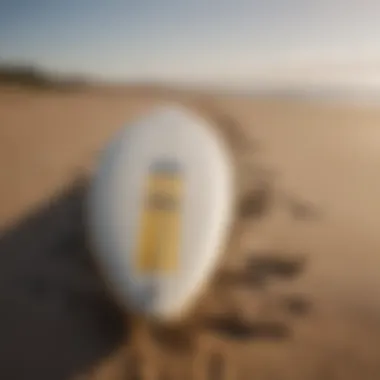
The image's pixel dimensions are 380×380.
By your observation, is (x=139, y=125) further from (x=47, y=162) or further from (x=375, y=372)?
(x=375, y=372)

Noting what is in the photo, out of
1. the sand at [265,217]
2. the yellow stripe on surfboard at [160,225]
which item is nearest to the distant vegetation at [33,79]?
the sand at [265,217]

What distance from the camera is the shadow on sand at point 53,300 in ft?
2.66

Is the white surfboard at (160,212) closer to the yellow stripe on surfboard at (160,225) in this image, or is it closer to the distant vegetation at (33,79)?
the yellow stripe on surfboard at (160,225)

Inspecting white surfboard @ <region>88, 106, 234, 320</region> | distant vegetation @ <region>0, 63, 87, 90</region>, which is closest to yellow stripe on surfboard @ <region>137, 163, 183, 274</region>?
white surfboard @ <region>88, 106, 234, 320</region>

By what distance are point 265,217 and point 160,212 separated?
136mm

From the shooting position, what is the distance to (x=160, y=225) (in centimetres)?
75

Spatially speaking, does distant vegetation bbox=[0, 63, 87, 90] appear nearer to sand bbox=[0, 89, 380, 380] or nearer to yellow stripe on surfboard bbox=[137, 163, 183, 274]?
sand bbox=[0, 89, 380, 380]

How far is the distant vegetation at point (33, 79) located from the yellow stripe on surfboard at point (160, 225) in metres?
0.16

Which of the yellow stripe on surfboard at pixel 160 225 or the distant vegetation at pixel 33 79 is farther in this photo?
the distant vegetation at pixel 33 79

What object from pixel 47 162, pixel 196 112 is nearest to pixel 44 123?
pixel 47 162

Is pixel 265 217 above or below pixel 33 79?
below

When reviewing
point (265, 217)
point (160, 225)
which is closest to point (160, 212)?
point (160, 225)

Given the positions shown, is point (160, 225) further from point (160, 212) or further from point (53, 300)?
point (53, 300)

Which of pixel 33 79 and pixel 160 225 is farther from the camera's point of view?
pixel 33 79
